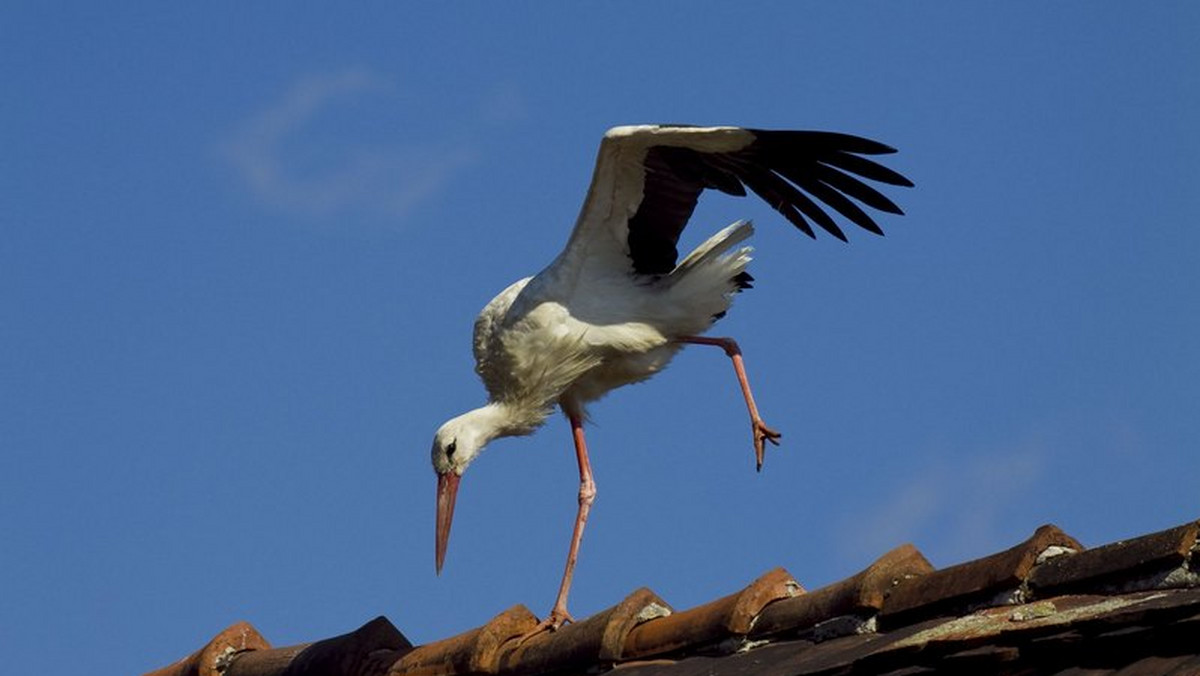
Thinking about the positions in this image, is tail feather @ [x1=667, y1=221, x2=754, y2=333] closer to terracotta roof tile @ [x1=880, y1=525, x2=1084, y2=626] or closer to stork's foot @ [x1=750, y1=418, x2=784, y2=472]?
stork's foot @ [x1=750, y1=418, x2=784, y2=472]

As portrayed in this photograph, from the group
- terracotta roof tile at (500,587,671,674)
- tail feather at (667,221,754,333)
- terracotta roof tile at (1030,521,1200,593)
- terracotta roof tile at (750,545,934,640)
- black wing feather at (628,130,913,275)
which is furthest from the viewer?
tail feather at (667,221,754,333)

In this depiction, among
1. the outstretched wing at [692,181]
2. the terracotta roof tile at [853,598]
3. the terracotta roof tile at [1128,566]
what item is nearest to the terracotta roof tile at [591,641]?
the terracotta roof tile at [853,598]

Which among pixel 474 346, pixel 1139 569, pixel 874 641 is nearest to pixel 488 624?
pixel 874 641

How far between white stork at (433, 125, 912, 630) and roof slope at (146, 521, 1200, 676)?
63.4 inches

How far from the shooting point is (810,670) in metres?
3.35

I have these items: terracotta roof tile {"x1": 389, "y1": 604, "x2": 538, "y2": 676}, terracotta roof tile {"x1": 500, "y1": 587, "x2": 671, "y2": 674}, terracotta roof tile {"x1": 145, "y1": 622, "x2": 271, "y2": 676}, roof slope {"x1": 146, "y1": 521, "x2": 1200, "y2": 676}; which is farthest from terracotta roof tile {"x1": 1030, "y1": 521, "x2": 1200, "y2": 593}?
terracotta roof tile {"x1": 145, "y1": 622, "x2": 271, "y2": 676}

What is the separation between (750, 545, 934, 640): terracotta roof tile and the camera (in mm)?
3615

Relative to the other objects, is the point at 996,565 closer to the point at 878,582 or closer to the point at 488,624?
the point at 878,582

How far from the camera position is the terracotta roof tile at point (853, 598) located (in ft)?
11.9

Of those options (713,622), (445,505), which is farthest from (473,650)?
(445,505)

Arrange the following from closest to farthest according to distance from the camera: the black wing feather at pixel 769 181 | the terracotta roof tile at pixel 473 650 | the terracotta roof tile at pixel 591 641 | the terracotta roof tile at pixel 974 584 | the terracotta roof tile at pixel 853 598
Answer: the terracotta roof tile at pixel 974 584 → the terracotta roof tile at pixel 853 598 → the terracotta roof tile at pixel 591 641 → the terracotta roof tile at pixel 473 650 → the black wing feather at pixel 769 181

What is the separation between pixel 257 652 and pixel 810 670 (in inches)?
97.3

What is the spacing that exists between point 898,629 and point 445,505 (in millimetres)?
3820

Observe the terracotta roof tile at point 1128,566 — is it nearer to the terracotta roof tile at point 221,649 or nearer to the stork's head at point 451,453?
the terracotta roof tile at point 221,649
